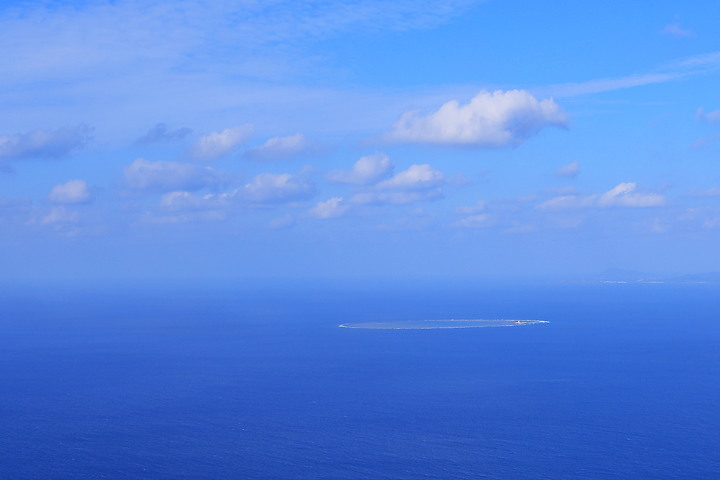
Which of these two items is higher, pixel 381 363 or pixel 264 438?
pixel 381 363

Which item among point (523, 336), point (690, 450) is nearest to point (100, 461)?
point (690, 450)

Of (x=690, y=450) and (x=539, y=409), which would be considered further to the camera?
(x=539, y=409)

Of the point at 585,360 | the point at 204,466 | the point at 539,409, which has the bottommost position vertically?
the point at 204,466

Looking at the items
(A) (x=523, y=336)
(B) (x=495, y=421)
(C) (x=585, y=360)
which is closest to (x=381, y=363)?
(C) (x=585, y=360)

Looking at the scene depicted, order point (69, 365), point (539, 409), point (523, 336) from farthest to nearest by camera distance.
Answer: point (523, 336) < point (69, 365) < point (539, 409)

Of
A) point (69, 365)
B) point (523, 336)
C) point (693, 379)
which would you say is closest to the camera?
point (693, 379)

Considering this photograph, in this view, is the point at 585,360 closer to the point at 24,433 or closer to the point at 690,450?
the point at 690,450
